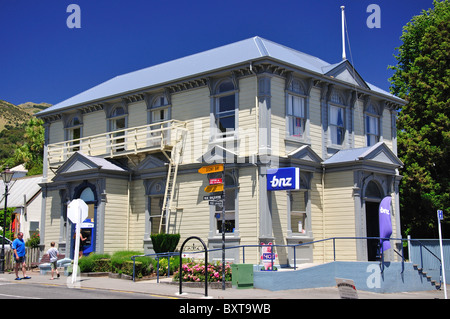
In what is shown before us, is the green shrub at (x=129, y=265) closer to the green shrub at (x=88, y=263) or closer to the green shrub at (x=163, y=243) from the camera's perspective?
the green shrub at (x=88, y=263)

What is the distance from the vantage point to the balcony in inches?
999

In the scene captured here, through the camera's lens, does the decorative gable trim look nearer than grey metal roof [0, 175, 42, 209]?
Yes

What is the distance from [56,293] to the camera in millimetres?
16531

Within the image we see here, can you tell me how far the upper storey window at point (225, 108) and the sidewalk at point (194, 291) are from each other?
6987mm

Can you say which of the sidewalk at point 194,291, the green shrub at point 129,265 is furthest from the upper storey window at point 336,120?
the green shrub at point 129,265

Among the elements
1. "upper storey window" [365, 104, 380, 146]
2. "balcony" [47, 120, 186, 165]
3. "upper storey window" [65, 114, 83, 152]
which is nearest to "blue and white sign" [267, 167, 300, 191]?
"balcony" [47, 120, 186, 165]

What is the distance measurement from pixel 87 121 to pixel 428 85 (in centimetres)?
2004

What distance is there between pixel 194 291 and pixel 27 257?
12.9m

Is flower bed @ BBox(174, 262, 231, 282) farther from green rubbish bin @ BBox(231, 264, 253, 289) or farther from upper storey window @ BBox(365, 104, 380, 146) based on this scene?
upper storey window @ BBox(365, 104, 380, 146)

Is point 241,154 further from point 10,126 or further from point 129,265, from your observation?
point 10,126

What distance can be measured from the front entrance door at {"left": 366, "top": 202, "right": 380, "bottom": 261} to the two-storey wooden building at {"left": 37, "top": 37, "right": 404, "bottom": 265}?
0.24ft

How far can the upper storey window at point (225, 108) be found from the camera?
79.1 ft
